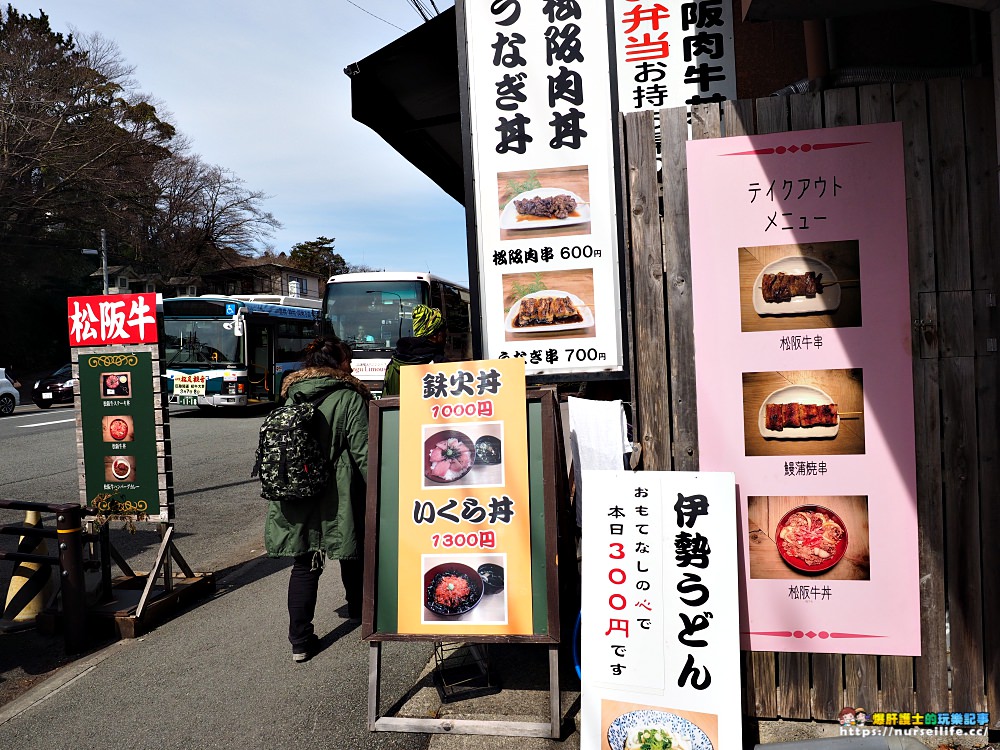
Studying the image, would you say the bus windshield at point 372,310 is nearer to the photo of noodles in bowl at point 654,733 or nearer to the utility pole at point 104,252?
the photo of noodles in bowl at point 654,733

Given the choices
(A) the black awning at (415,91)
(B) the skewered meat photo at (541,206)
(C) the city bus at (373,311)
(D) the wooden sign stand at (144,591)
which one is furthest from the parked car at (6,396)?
(B) the skewered meat photo at (541,206)

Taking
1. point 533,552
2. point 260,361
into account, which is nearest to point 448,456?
point 533,552

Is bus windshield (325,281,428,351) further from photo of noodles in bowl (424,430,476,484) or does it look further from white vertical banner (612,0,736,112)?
photo of noodles in bowl (424,430,476,484)

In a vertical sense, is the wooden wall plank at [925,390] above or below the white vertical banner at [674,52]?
below

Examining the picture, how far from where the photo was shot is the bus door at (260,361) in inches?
749

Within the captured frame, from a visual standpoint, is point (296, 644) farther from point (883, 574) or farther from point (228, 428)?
point (228, 428)

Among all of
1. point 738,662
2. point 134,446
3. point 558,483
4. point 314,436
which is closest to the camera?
point 738,662

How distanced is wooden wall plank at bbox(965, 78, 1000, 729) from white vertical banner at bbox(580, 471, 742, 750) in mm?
1088

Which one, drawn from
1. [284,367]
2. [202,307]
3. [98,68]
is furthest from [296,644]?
[98,68]

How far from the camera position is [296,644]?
4320 millimetres

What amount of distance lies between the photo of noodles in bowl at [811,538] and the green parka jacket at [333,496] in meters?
2.44

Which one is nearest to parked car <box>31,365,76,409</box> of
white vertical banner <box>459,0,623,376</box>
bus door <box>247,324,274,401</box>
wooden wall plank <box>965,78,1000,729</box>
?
bus door <box>247,324,274,401</box>

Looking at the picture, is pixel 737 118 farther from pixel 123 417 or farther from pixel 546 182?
pixel 123 417

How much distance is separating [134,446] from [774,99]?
481 cm
